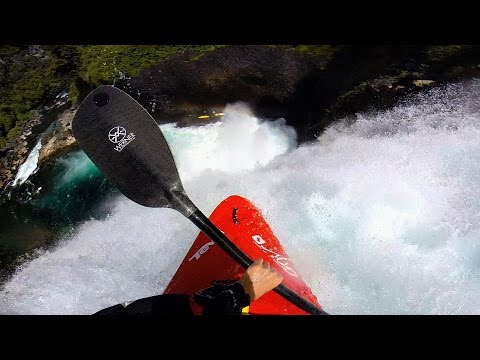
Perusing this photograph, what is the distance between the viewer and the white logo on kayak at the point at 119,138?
3082 millimetres

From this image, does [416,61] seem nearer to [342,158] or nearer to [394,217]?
[342,158]

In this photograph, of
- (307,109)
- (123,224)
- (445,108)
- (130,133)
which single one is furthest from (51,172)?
(445,108)

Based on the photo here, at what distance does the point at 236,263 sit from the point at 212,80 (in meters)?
3.31

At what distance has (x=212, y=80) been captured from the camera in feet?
19.1

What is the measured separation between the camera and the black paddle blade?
10.1 ft

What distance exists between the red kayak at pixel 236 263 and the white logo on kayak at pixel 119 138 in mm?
925

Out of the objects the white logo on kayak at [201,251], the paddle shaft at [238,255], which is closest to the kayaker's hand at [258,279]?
the paddle shaft at [238,255]

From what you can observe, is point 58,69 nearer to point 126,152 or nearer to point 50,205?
point 50,205

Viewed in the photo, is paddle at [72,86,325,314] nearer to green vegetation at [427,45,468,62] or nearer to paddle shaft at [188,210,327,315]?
paddle shaft at [188,210,327,315]

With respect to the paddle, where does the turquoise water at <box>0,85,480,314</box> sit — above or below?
below

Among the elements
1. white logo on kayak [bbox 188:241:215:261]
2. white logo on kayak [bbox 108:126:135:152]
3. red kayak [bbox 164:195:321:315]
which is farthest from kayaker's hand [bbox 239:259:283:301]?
white logo on kayak [bbox 108:126:135:152]

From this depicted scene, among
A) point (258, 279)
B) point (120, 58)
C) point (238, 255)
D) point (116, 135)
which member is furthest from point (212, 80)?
point (258, 279)
